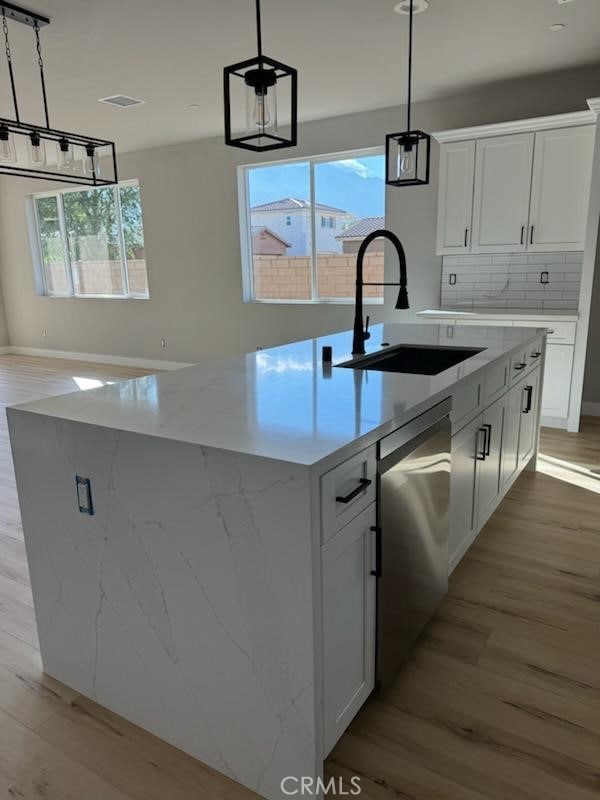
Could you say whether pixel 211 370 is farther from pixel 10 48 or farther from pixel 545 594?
pixel 10 48

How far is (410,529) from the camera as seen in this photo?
5.50ft

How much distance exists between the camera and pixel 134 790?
4.74ft

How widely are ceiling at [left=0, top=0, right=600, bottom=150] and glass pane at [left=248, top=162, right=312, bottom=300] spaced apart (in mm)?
1053

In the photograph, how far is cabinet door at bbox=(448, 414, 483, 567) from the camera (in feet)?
7.00

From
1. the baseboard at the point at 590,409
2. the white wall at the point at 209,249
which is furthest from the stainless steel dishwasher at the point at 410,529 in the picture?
the white wall at the point at 209,249

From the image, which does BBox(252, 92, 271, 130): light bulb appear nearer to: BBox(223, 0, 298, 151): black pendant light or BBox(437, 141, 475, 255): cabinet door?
BBox(223, 0, 298, 151): black pendant light

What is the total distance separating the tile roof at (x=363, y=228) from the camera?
5.66m

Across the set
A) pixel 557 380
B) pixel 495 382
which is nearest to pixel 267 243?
pixel 557 380

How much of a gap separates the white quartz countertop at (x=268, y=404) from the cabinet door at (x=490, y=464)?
30 centimetres

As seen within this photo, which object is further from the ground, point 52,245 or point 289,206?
point 289,206

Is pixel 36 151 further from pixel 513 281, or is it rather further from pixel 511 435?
pixel 513 281

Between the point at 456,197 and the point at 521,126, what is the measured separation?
0.70m

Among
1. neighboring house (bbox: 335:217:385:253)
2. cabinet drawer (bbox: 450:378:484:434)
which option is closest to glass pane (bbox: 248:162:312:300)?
neighboring house (bbox: 335:217:385:253)

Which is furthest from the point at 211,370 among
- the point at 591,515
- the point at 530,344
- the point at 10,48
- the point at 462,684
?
the point at 10,48
